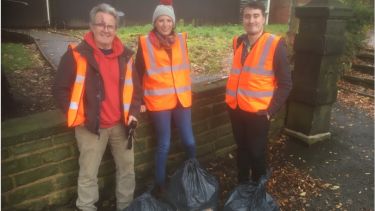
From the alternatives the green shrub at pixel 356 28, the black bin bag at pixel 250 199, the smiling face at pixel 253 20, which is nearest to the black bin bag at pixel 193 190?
the black bin bag at pixel 250 199

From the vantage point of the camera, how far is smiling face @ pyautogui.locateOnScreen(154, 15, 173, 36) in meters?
3.19

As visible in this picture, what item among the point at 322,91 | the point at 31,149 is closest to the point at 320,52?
the point at 322,91

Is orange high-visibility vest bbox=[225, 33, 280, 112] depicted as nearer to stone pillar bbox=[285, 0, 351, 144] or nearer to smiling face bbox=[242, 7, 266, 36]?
smiling face bbox=[242, 7, 266, 36]

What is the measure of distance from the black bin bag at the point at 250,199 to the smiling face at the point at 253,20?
130 centimetres

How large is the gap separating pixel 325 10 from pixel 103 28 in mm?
2847

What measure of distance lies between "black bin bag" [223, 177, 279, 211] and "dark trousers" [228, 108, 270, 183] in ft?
1.05

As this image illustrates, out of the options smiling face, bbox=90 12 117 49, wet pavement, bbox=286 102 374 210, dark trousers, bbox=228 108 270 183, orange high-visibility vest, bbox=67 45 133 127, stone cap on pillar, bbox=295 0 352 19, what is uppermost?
stone cap on pillar, bbox=295 0 352 19

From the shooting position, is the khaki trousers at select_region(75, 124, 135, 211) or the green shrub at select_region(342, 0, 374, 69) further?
the green shrub at select_region(342, 0, 374, 69)

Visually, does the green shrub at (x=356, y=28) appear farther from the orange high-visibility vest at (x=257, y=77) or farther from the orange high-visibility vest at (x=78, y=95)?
the orange high-visibility vest at (x=78, y=95)

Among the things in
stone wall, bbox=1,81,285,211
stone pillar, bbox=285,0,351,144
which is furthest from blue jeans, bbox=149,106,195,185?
stone pillar, bbox=285,0,351,144

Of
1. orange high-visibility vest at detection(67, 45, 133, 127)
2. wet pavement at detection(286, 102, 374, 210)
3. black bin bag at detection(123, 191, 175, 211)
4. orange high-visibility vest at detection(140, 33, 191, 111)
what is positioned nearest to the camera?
orange high-visibility vest at detection(67, 45, 133, 127)

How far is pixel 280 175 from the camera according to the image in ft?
13.7

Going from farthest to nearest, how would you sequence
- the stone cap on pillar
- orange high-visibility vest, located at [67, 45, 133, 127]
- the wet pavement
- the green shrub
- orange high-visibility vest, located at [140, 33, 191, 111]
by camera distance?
1. the green shrub
2. the stone cap on pillar
3. the wet pavement
4. orange high-visibility vest, located at [140, 33, 191, 111]
5. orange high-visibility vest, located at [67, 45, 133, 127]

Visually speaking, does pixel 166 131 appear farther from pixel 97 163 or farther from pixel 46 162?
pixel 46 162
